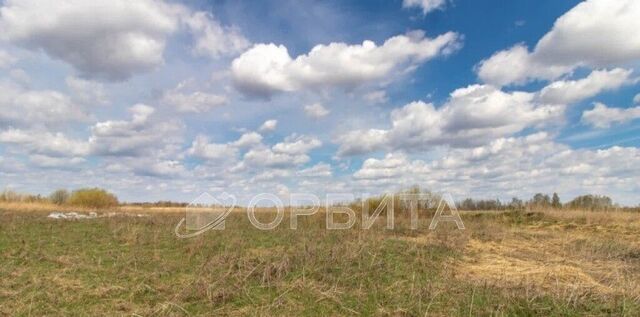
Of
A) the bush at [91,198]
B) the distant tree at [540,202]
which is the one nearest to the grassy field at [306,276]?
the distant tree at [540,202]

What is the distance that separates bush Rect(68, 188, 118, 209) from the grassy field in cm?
2305

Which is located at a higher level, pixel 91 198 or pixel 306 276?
pixel 91 198

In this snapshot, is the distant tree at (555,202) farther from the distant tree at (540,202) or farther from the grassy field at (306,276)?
the grassy field at (306,276)

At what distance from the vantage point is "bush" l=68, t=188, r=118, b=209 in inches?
1344

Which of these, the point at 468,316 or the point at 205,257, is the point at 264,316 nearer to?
the point at 468,316

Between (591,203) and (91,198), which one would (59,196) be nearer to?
(91,198)

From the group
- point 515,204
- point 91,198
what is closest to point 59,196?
point 91,198

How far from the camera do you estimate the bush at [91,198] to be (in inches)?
1344

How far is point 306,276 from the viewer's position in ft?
24.3

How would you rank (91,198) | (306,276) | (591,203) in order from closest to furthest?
(306,276) → (591,203) → (91,198)

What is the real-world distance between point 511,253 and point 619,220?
12.1m

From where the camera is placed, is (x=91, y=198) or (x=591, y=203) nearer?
(x=591, y=203)

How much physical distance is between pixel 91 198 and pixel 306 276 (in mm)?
31615

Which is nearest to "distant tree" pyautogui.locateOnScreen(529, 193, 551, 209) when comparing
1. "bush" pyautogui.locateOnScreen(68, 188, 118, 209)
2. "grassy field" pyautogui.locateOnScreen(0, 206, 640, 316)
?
"grassy field" pyautogui.locateOnScreen(0, 206, 640, 316)
